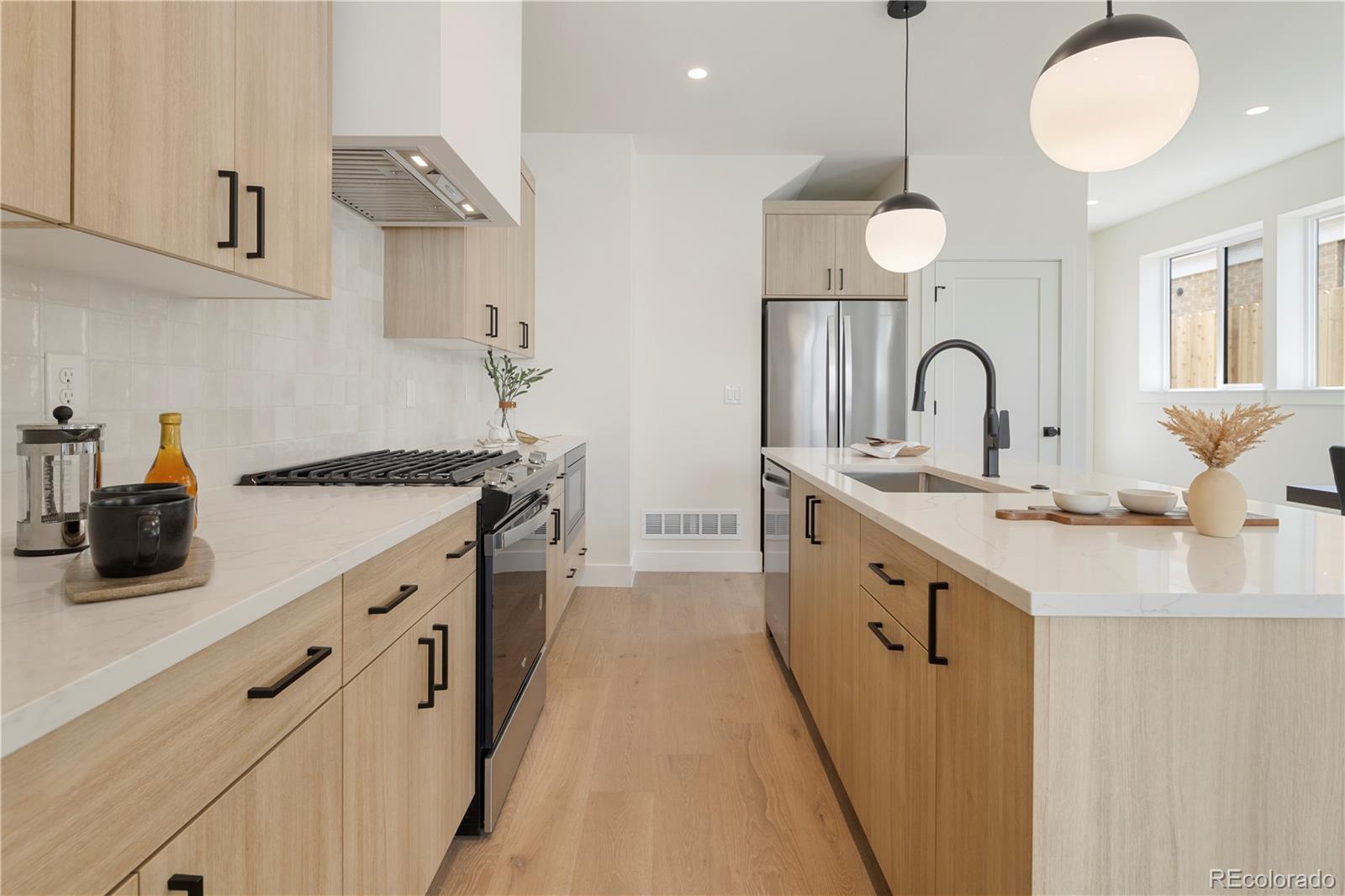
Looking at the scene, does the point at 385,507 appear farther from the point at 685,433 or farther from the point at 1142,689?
the point at 685,433

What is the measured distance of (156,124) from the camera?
101 centimetres

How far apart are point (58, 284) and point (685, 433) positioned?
3.67 metres

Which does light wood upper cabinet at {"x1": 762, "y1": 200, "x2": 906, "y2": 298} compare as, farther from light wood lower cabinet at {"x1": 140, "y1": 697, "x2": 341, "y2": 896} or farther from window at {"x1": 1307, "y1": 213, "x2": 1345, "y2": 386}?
light wood lower cabinet at {"x1": 140, "y1": 697, "x2": 341, "y2": 896}

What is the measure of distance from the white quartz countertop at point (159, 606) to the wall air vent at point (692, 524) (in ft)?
11.0

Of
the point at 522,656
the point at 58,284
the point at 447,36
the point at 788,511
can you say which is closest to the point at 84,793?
the point at 58,284

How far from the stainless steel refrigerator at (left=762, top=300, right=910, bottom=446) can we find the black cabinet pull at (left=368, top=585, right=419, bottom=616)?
357cm

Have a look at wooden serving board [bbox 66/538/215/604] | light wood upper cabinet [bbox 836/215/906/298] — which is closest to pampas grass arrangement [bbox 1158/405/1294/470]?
wooden serving board [bbox 66/538/215/604]

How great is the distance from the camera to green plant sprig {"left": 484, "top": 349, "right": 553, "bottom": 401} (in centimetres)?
376

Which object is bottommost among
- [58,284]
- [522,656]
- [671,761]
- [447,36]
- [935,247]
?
[671,761]

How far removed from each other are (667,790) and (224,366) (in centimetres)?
163

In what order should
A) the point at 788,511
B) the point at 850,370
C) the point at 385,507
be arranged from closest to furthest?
the point at 385,507, the point at 788,511, the point at 850,370

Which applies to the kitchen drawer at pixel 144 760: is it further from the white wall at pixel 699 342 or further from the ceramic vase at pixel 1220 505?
the white wall at pixel 699 342

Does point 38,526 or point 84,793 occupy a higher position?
point 38,526

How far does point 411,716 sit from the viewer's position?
4.24 ft
